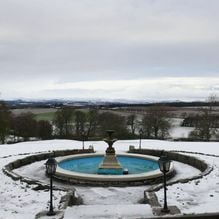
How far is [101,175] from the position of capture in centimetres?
1188

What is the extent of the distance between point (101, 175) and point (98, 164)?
3915 millimetres

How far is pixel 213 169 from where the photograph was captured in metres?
13.0

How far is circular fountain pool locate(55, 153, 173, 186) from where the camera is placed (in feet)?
37.9

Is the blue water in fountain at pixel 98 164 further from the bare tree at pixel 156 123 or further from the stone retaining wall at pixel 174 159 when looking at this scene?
the bare tree at pixel 156 123

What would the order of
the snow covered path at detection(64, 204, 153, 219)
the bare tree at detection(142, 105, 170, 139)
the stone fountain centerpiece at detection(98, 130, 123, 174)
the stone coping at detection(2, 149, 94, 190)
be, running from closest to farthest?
the snow covered path at detection(64, 204, 153, 219) < the stone coping at detection(2, 149, 94, 190) < the stone fountain centerpiece at detection(98, 130, 123, 174) < the bare tree at detection(142, 105, 170, 139)

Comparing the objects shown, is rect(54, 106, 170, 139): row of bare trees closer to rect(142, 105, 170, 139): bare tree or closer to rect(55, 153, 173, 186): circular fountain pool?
rect(142, 105, 170, 139): bare tree

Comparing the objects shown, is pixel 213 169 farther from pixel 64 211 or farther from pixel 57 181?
pixel 64 211

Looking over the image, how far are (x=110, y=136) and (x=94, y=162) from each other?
2.15m

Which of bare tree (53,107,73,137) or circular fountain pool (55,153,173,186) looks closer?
circular fountain pool (55,153,173,186)

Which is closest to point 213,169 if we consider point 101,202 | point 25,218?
point 101,202

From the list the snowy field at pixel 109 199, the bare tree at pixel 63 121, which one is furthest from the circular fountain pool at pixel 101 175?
the bare tree at pixel 63 121

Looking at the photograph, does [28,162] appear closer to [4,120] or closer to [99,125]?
[4,120]

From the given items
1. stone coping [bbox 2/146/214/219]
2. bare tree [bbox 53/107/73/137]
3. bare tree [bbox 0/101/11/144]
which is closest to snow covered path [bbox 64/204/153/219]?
stone coping [bbox 2/146/214/219]

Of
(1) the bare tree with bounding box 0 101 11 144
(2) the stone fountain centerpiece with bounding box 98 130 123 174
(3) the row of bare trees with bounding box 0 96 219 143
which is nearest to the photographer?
(2) the stone fountain centerpiece with bounding box 98 130 123 174
